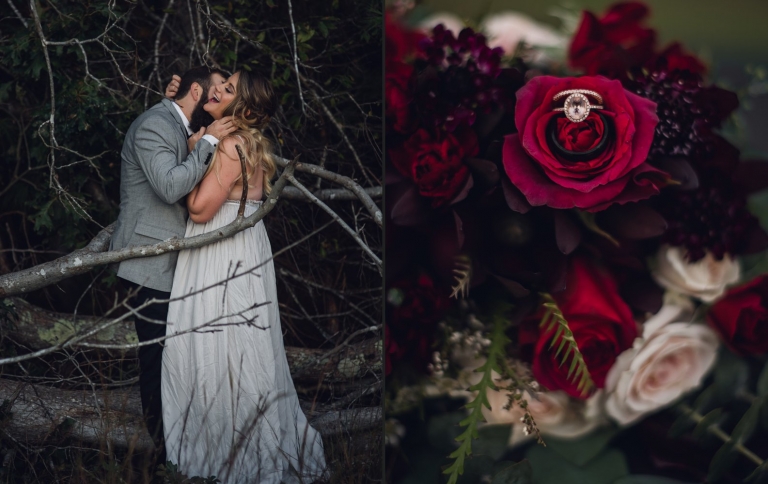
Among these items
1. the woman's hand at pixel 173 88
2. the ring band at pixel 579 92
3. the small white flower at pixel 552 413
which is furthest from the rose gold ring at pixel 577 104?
the woman's hand at pixel 173 88

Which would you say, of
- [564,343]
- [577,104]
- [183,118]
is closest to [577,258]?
[564,343]

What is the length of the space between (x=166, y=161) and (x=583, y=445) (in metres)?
1.74

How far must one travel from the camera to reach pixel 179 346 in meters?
2.60

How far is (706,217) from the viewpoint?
1.47m

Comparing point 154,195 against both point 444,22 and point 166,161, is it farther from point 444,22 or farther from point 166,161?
point 444,22

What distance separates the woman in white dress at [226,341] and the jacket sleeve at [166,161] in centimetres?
5

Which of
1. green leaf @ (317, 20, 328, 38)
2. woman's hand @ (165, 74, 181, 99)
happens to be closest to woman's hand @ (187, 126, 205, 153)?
woman's hand @ (165, 74, 181, 99)

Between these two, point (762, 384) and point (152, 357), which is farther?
point (152, 357)

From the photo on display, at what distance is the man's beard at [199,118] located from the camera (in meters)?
2.66

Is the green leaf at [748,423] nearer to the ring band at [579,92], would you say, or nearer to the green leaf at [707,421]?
the green leaf at [707,421]

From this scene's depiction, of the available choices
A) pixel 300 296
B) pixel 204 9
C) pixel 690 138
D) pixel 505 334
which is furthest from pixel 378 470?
pixel 204 9

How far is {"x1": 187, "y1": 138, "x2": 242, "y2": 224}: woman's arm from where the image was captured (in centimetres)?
255

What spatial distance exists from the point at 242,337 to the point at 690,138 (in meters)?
1.73

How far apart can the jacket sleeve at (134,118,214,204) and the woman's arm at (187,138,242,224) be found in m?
0.04
